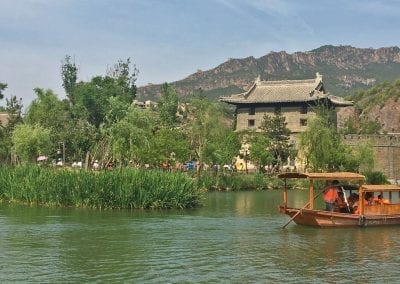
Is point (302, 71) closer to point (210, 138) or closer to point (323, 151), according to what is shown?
point (210, 138)

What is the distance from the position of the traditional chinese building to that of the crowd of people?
32.6 m

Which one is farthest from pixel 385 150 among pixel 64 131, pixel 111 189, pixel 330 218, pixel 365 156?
pixel 330 218

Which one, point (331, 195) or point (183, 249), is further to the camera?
point (331, 195)

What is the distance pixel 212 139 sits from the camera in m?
45.6

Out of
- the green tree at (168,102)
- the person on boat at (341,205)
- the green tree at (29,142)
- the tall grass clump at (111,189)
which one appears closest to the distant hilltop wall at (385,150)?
the green tree at (168,102)

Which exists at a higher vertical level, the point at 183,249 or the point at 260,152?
the point at 260,152

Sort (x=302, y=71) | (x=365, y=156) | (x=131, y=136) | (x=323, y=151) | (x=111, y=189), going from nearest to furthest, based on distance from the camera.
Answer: (x=111, y=189) < (x=131, y=136) < (x=323, y=151) < (x=365, y=156) < (x=302, y=71)

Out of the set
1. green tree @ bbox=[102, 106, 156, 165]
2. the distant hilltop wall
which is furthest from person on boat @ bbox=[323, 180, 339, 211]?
the distant hilltop wall

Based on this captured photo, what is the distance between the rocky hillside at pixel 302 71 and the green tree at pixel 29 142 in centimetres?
8261

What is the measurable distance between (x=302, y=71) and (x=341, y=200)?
11388 centimetres

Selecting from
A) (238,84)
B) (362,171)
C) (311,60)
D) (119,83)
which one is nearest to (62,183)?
(362,171)

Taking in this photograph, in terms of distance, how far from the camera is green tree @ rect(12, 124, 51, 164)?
4050 centimetres

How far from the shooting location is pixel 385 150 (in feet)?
169

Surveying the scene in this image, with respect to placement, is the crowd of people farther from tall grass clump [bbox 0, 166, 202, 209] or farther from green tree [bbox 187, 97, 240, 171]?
green tree [bbox 187, 97, 240, 171]
